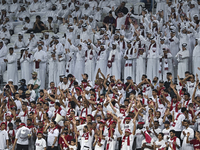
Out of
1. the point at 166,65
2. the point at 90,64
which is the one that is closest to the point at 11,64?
the point at 90,64

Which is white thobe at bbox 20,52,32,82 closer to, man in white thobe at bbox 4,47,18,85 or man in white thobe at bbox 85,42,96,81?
man in white thobe at bbox 4,47,18,85

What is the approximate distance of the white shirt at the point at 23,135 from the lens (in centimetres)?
1634

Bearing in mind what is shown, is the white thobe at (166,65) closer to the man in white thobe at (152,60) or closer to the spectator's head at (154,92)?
the man in white thobe at (152,60)

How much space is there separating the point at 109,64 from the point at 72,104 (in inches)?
164

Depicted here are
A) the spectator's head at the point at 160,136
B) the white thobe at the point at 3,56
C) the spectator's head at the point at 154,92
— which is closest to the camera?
the spectator's head at the point at 160,136

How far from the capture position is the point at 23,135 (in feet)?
53.7

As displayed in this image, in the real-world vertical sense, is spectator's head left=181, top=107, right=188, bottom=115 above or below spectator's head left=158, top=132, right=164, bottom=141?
above

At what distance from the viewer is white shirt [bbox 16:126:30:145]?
53.6 feet

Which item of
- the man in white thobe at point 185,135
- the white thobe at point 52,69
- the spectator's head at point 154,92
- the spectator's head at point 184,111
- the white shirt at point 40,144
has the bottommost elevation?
the white shirt at point 40,144

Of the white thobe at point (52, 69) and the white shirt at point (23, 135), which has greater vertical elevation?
the white thobe at point (52, 69)

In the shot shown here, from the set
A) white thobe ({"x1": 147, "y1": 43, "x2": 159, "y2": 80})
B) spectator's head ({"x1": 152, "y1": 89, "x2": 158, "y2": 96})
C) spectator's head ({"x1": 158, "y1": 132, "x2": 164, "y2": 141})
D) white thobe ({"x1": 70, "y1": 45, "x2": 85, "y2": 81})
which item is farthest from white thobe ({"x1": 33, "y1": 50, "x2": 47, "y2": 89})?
spectator's head ({"x1": 158, "y1": 132, "x2": 164, "y2": 141})

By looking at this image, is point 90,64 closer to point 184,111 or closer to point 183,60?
point 183,60

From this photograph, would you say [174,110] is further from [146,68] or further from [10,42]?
[10,42]

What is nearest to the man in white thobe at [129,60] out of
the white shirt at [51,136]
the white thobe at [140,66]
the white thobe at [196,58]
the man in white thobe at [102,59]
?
the white thobe at [140,66]
